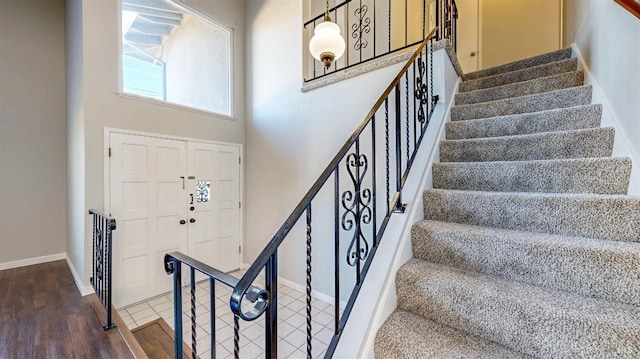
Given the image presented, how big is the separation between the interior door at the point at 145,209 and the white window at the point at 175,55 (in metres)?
0.67

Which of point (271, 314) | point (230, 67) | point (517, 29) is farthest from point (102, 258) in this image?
point (517, 29)

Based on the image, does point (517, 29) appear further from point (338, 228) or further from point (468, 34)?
point (338, 228)

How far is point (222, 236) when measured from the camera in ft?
12.6

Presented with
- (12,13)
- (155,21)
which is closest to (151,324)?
(155,21)

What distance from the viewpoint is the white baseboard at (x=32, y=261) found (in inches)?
132

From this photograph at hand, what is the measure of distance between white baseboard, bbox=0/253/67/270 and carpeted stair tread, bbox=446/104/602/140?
517 centimetres

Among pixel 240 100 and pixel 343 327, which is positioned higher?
pixel 240 100

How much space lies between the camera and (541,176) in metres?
1.46

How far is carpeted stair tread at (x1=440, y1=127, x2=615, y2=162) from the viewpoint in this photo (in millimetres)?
1461

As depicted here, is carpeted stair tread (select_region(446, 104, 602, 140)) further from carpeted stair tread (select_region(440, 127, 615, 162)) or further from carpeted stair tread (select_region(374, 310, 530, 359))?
carpeted stair tread (select_region(374, 310, 530, 359))

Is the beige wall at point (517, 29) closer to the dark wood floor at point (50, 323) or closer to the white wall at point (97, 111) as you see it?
the white wall at point (97, 111)

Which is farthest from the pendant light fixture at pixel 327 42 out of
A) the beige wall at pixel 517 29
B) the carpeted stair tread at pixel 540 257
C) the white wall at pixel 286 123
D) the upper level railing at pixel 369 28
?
the beige wall at pixel 517 29

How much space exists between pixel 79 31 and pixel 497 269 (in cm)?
423

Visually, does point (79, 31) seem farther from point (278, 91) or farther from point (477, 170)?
point (477, 170)
